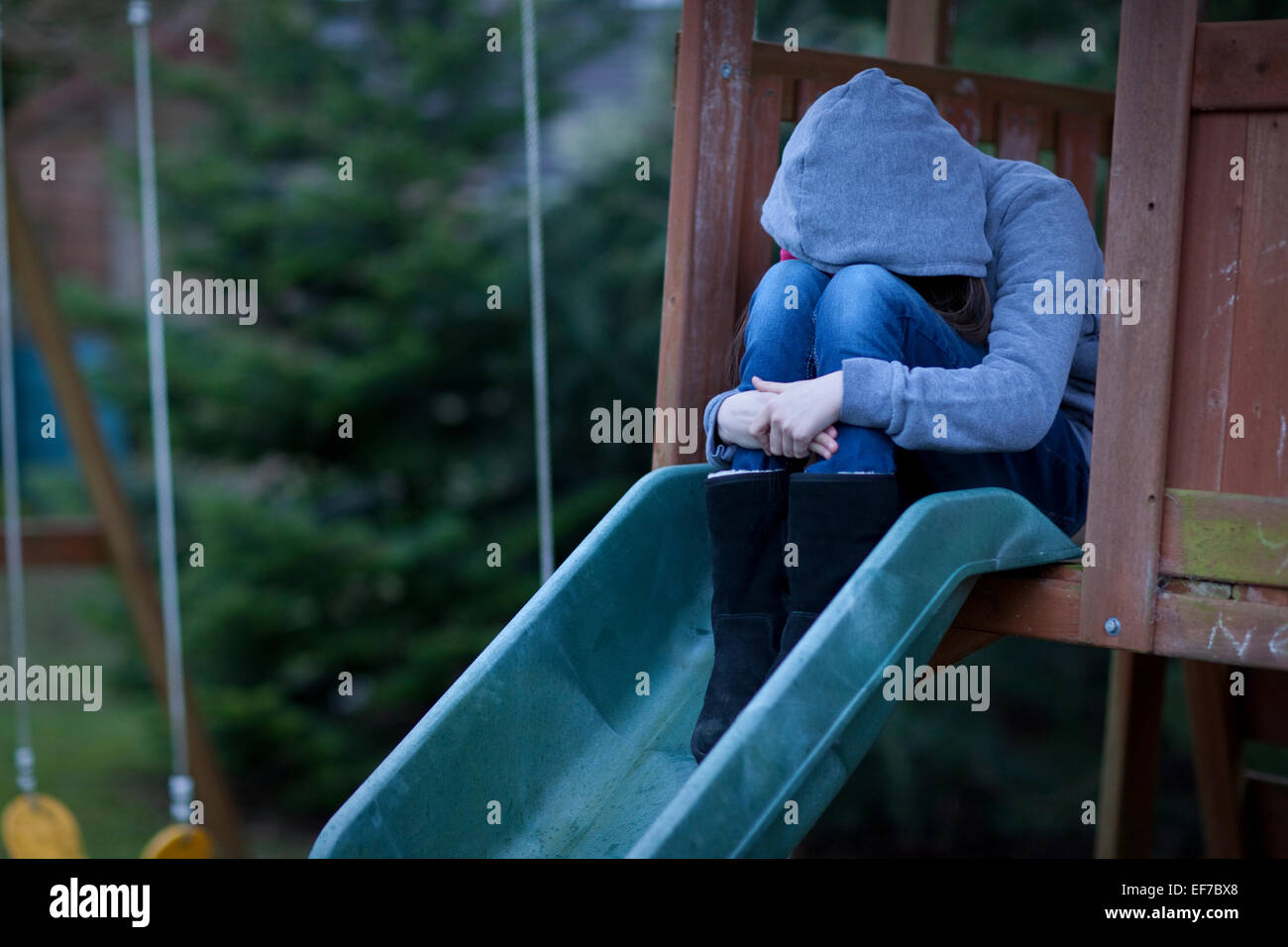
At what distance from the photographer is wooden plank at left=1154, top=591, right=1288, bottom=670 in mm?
1441

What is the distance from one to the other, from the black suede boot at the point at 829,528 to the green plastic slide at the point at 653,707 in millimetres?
35

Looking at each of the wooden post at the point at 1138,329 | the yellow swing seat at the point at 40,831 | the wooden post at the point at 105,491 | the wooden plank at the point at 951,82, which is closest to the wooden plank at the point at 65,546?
the wooden post at the point at 105,491

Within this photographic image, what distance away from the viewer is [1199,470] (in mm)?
1507

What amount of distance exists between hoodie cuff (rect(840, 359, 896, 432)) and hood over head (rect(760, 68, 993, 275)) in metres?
0.19

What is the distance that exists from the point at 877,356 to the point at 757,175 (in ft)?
2.13

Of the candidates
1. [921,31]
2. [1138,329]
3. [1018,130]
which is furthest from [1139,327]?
[921,31]

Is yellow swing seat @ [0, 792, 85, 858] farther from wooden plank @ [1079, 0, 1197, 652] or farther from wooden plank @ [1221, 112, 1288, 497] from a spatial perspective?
wooden plank @ [1221, 112, 1288, 497]

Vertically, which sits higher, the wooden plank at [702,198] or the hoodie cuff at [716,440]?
the wooden plank at [702,198]

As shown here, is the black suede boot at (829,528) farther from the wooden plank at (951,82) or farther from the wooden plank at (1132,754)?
the wooden plank at (1132,754)

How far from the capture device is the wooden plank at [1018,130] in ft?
7.70

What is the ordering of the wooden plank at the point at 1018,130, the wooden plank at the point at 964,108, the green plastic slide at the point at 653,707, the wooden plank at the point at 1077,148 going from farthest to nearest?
the wooden plank at the point at 1077,148 < the wooden plank at the point at 1018,130 < the wooden plank at the point at 964,108 < the green plastic slide at the point at 653,707

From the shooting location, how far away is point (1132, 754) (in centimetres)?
279

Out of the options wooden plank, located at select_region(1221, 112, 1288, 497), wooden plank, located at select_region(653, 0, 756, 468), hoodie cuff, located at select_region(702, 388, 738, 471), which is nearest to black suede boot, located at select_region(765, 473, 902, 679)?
hoodie cuff, located at select_region(702, 388, 738, 471)

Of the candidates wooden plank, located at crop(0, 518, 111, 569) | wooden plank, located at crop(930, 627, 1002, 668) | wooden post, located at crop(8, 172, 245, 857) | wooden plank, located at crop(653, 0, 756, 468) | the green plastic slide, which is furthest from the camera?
wooden plank, located at crop(0, 518, 111, 569)
